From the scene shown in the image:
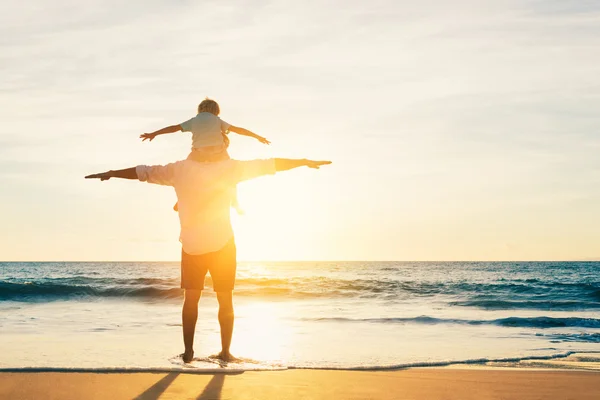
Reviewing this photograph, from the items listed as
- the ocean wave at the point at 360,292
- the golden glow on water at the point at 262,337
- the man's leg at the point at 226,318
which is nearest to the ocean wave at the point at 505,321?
the golden glow on water at the point at 262,337

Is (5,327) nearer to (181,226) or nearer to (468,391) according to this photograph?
(181,226)

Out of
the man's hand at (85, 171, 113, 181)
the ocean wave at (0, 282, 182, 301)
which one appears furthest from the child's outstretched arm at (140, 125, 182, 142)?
the ocean wave at (0, 282, 182, 301)

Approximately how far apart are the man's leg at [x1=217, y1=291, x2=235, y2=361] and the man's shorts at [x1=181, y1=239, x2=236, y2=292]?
0.10 m

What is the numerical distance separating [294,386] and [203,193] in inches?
65.3

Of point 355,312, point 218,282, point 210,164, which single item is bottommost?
point 355,312

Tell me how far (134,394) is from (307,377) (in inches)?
51.0

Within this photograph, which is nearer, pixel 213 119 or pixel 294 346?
pixel 213 119

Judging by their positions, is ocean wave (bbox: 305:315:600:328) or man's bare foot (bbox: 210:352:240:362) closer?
man's bare foot (bbox: 210:352:240:362)

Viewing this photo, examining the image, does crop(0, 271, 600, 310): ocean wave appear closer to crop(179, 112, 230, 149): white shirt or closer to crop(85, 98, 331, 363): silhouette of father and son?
crop(85, 98, 331, 363): silhouette of father and son

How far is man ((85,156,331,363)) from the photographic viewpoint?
16.6 feet

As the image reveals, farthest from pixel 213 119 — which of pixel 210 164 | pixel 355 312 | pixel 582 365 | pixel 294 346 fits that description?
pixel 355 312

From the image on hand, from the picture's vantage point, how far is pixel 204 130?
5203 millimetres

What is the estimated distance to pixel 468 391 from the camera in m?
4.39

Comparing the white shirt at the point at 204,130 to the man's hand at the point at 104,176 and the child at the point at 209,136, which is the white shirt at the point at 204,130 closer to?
the child at the point at 209,136
